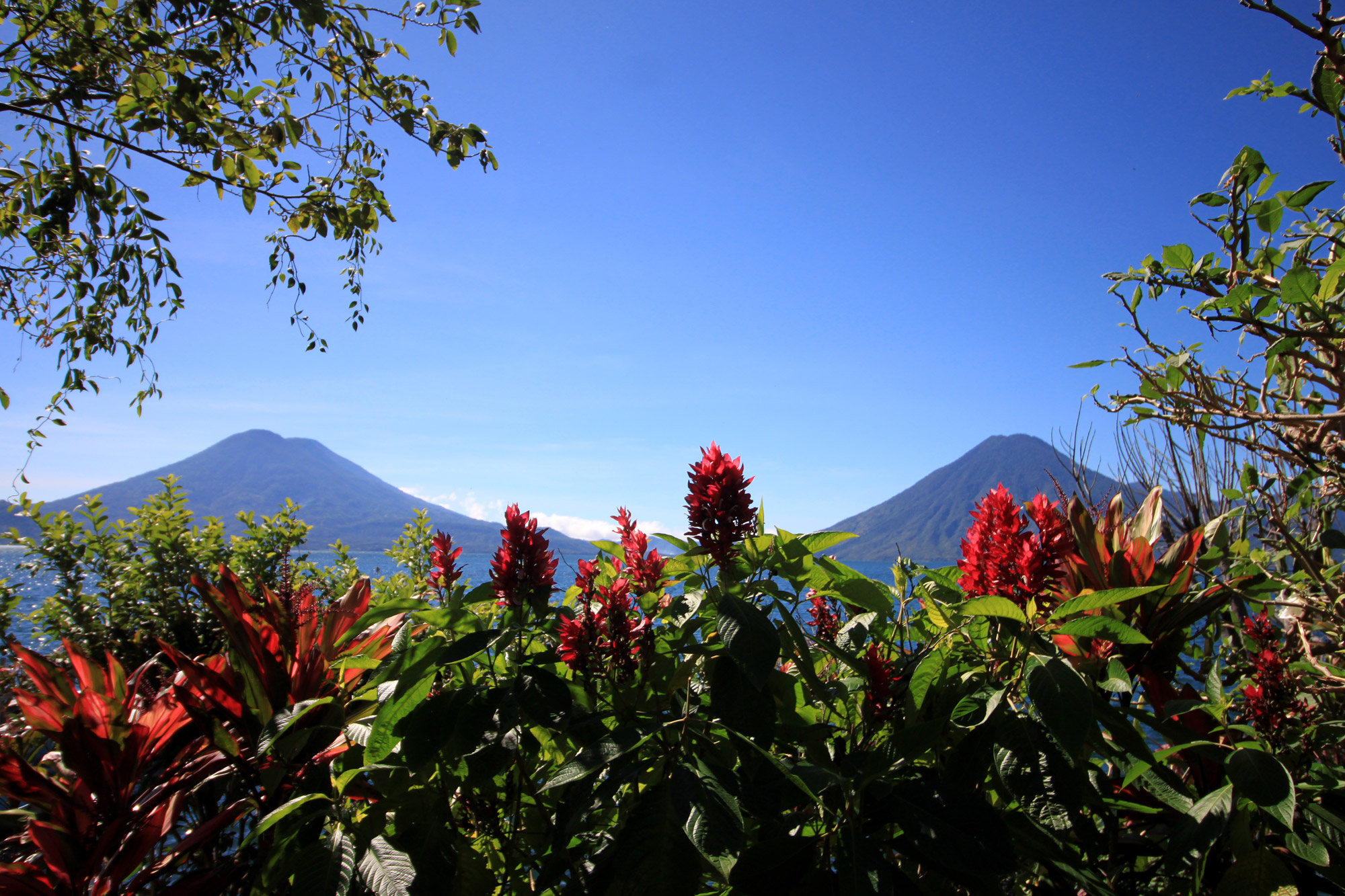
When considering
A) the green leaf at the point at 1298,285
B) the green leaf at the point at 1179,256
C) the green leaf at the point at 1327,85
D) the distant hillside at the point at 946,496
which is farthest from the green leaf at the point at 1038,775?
the distant hillside at the point at 946,496

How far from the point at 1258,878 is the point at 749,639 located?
974 millimetres

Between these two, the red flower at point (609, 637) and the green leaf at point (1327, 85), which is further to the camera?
the green leaf at point (1327, 85)

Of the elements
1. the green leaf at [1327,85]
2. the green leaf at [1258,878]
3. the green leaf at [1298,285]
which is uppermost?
the green leaf at [1327,85]

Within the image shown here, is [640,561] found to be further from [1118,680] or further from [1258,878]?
[1258,878]

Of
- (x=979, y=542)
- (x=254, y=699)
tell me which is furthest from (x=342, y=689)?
(x=979, y=542)

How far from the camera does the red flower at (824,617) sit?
60.2 inches

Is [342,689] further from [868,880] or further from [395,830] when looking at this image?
[868,880]

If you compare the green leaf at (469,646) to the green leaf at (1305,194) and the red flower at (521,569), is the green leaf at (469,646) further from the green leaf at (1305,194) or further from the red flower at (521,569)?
the green leaf at (1305,194)

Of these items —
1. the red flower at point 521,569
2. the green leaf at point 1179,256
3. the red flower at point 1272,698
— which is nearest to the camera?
the red flower at point 521,569

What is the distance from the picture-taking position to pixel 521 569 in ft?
3.75

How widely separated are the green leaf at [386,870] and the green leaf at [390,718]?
0.13 metres

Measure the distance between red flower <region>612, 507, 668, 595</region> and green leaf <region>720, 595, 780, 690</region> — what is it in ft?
1.22

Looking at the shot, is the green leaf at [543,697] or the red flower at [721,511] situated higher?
the red flower at [721,511]

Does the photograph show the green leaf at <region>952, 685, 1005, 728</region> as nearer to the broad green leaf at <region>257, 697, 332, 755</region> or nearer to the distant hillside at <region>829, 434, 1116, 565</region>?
the broad green leaf at <region>257, 697, 332, 755</region>
